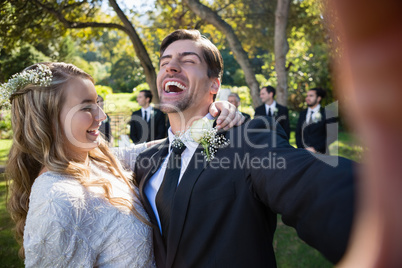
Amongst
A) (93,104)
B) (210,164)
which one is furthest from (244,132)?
(93,104)

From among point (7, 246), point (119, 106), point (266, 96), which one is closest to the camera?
point (7, 246)

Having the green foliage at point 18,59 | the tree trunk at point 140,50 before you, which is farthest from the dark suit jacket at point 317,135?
the green foliage at point 18,59

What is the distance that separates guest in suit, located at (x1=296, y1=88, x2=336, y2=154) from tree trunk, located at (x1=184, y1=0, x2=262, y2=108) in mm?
1508

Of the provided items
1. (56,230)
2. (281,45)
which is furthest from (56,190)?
(281,45)

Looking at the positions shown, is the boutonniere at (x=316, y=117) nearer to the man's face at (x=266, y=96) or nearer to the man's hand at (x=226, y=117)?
the man's face at (x=266, y=96)

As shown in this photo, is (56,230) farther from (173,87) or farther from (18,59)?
(18,59)

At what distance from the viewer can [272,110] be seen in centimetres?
948

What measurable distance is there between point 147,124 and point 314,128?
16.6ft

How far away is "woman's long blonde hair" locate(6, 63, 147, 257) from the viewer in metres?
2.12

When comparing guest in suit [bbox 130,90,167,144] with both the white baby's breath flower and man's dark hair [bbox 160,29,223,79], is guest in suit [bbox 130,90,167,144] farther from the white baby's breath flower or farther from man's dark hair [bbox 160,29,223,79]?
the white baby's breath flower

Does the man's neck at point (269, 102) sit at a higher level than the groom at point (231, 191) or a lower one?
higher

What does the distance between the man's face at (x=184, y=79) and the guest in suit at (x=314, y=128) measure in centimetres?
626

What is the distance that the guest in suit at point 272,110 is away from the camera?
29.1 feet

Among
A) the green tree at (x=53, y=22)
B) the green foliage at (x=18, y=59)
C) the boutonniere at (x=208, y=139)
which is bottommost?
the boutonniere at (x=208, y=139)
